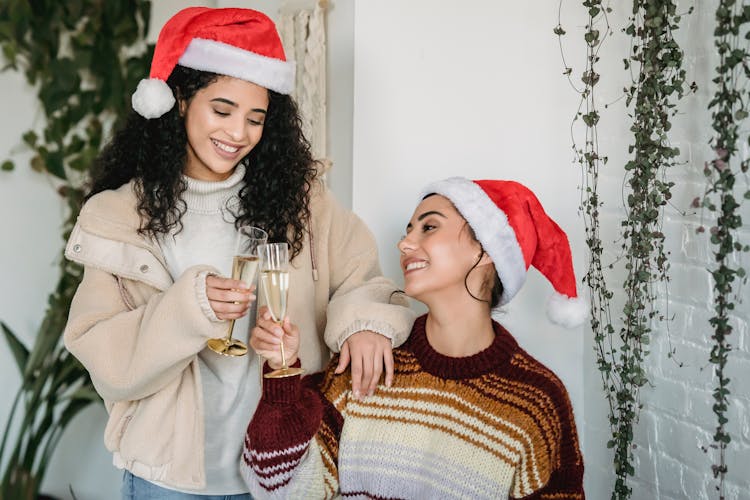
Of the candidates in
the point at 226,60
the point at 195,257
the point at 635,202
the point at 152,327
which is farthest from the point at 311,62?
the point at 152,327

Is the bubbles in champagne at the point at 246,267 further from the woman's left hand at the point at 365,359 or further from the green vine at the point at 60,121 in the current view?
the green vine at the point at 60,121

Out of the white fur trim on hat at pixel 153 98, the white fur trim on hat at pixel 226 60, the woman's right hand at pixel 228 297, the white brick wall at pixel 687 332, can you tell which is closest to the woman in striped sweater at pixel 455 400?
the woman's right hand at pixel 228 297

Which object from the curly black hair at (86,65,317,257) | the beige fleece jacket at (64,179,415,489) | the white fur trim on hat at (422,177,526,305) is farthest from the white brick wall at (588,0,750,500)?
the curly black hair at (86,65,317,257)

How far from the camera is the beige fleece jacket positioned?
1652mm

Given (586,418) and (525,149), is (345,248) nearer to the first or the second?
(525,149)

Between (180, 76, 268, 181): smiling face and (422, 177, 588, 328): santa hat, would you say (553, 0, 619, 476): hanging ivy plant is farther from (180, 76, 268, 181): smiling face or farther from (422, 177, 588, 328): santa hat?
(180, 76, 268, 181): smiling face

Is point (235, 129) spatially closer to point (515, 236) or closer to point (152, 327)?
point (152, 327)

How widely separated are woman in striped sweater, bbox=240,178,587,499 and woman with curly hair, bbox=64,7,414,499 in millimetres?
85

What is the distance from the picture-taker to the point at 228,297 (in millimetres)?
1578

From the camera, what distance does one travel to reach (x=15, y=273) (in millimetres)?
3193

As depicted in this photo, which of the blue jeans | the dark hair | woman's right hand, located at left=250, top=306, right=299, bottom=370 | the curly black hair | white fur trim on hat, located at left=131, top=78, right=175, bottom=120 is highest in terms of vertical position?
white fur trim on hat, located at left=131, top=78, right=175, bottom=120

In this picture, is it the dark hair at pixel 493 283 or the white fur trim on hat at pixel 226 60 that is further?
the dark hair at pixel 493 283

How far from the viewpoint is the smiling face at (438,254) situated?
6.18 ft

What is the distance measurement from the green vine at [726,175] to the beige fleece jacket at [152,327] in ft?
2.29
